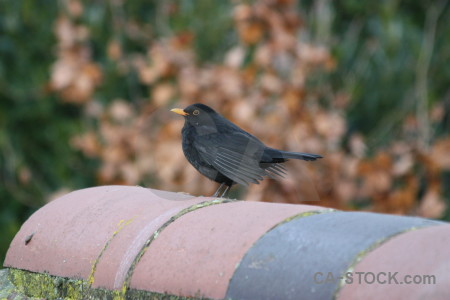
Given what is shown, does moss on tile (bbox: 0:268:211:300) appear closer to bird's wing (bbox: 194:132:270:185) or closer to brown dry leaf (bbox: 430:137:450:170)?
bird's wing (bbox: 194:132:270:185)

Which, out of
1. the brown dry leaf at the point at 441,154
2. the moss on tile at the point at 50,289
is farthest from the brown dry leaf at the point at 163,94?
the moss on tile at the point at 50,289

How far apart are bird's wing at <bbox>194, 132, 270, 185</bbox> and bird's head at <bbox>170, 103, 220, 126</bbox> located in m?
0.09

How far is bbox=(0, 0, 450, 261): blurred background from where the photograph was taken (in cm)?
610

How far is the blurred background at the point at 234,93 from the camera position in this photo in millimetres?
6098

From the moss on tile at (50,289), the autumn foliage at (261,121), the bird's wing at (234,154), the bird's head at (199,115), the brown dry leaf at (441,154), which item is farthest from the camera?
the brown dry leaf at (441,154)

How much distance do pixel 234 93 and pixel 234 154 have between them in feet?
8.84

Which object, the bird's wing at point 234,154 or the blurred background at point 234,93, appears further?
the blurred background at point 234,93

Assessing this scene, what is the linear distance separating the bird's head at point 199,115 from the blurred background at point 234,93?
1.89 m

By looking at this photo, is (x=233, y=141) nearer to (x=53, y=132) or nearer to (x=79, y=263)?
(x=79, y=263)

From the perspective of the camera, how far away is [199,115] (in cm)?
365

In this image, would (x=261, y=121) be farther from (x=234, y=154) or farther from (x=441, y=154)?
(x=234, y=154)

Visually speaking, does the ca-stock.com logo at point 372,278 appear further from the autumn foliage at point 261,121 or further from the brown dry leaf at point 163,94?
the brown dry leaf at point 163,94

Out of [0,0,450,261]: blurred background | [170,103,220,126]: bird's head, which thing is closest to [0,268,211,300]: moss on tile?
[170,103,220,126]: bird's head

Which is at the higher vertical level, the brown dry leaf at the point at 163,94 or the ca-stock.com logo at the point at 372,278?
the ca-stock.com logo at the point at 372,278
